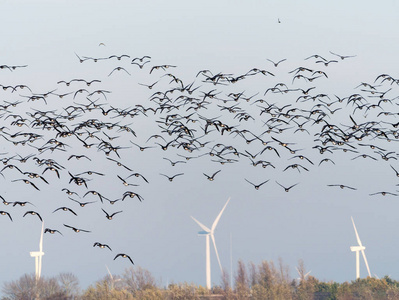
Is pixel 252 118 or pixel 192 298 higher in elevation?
pixel 252 118

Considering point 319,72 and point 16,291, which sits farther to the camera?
point 16,291

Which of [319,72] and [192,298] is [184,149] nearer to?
[319,72]

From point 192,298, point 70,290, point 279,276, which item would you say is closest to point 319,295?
point 279,276

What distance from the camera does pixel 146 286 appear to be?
6939 inches

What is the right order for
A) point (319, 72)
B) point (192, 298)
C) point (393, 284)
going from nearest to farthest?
point (319, 72) < point (192, 298) < point (393, 284)

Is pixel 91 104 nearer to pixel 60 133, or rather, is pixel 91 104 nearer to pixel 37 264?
pixel 60 133

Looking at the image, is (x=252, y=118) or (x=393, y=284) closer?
(x=252, y=118)

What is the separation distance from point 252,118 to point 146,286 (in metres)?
99.6

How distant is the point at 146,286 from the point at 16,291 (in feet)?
96.2

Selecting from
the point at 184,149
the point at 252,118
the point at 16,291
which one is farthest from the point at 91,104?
the point at 16,291

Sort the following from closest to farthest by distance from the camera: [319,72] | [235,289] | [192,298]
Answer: [319,72] → [192,298] → [235,289]

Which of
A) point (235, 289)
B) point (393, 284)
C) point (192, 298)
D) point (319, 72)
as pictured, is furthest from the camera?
point (393, 284)

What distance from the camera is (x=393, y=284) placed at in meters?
189

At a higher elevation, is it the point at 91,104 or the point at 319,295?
the point at 91,104
